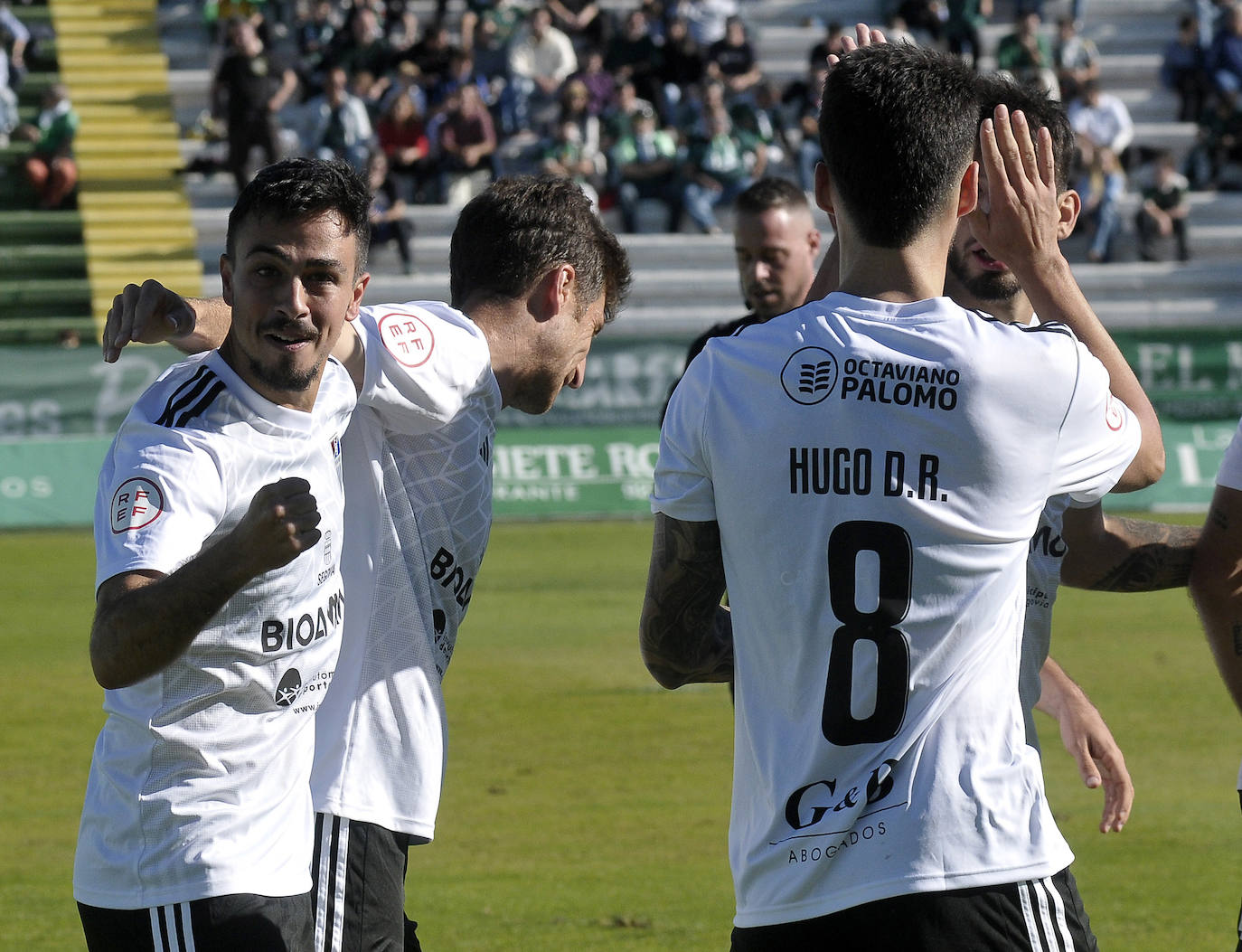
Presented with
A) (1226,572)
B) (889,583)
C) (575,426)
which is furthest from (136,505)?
(575,426)

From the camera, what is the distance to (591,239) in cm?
399

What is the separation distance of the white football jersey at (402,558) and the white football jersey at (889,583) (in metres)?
1.02

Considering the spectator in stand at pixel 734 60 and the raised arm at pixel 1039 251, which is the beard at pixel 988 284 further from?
the spectator in stand at pixel 734 60

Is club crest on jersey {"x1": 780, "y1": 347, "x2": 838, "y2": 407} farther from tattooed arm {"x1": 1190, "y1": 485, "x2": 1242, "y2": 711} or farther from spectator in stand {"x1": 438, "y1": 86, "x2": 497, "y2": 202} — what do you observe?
spectator in stand {"x1": 438, "y1": 86, "x2": 497, "y2": 202}

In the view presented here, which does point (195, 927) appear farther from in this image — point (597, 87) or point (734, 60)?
point (734, 60)

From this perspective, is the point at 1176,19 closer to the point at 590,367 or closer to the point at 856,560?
the point at 590,367

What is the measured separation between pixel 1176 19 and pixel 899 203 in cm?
2951

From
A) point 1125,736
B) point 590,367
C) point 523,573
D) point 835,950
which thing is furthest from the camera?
point 590,367

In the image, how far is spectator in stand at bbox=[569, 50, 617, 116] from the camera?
85.4 ft

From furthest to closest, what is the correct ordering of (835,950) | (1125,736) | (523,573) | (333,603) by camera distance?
(523,573)
(1125,736)
(333,603)
(835,950)

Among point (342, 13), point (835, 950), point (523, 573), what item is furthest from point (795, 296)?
point (342, 13)

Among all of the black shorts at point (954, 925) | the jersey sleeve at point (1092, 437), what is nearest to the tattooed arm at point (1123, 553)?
the jersey sleeve at point (1092, 437)

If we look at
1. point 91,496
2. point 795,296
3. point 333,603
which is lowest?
point 91,496

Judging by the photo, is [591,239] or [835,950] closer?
[835,950]
